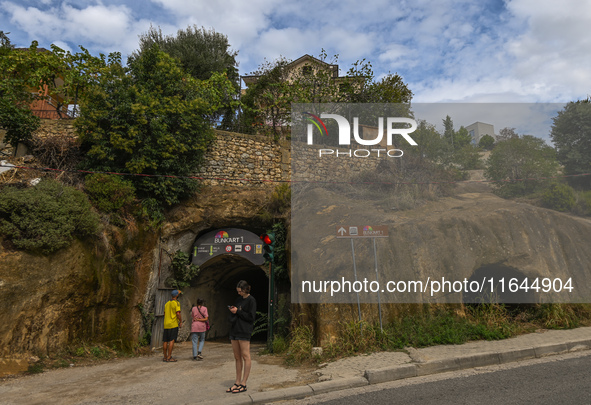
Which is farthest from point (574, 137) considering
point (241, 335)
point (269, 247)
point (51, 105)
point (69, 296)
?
point (51, 105)

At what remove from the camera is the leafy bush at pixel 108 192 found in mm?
11312

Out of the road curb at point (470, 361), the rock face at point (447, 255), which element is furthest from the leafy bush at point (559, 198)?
the road curb at point (470, 361)

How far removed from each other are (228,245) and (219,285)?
11.8 feet

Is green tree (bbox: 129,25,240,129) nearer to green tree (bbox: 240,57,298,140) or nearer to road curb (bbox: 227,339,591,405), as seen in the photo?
green tree (bbox: 240,57,298,140)

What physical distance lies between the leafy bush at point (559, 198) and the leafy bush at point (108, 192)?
14.8 m

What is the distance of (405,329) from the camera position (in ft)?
25.6

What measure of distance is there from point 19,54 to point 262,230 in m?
11.3

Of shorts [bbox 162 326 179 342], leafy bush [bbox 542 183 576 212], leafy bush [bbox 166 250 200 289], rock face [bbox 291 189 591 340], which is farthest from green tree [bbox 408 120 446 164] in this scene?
shorts [bbox 162 326 179 342]

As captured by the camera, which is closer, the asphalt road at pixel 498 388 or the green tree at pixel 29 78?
the asphalt road at pixel 498 388

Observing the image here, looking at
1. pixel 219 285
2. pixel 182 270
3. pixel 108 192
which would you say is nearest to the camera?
pixel 108 192

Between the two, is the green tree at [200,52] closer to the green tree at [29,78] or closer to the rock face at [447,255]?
the green tree at [29,78]

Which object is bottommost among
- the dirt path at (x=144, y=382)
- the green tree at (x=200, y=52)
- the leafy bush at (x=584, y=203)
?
the dirt path at (x=144, y=382)

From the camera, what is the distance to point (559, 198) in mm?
13320

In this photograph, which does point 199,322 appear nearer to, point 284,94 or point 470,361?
point 470,361
